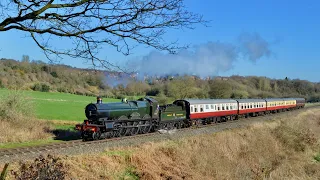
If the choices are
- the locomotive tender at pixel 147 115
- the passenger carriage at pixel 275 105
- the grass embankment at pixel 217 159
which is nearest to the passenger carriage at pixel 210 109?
the locomotive tender at pixel 147 115

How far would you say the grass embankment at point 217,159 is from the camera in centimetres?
1462

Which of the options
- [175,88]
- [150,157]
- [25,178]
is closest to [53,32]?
[25,178]

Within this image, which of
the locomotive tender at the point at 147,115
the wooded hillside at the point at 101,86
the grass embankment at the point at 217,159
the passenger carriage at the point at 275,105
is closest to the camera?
the grass embankment at the point at 217,159

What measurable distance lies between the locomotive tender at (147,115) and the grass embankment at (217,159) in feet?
13.2

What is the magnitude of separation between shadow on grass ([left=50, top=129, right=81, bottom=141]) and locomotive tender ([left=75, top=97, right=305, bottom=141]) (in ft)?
6.42

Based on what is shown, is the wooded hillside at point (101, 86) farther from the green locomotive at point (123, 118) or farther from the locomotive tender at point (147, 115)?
the green locomotive at point (123, 118)

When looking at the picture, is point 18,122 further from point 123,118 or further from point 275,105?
point 275,105

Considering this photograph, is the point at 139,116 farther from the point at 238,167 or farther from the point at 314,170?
the point at 314,170

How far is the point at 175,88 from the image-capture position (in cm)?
5516

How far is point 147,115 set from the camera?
24984 mm

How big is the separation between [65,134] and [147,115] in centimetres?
598

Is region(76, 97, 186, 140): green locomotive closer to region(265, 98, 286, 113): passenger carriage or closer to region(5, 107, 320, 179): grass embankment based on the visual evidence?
region(5, 107, 320, 179): grass embankment

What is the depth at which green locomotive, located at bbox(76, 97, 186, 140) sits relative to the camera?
822 inches

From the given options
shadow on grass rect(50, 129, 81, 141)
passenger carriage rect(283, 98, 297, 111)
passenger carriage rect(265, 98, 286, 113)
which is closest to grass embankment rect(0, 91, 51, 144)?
shadow on grass rect(50, 129, 81, 141)
